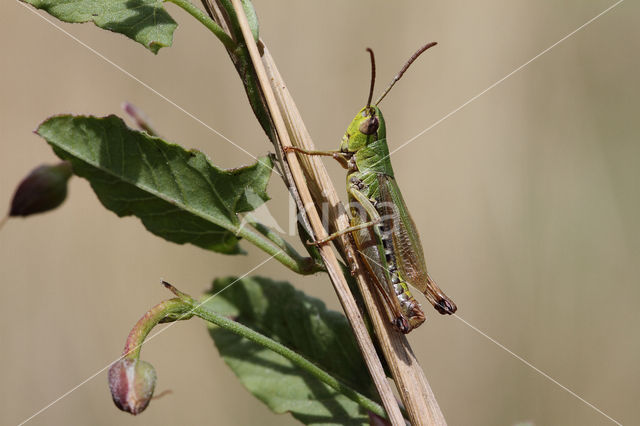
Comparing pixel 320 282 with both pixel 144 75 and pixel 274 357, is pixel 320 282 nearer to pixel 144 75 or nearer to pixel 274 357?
pixel 144 75

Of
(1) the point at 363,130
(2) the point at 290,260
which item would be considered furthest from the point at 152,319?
(1) the point at 363,130

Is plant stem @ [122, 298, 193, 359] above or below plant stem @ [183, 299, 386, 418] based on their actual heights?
above

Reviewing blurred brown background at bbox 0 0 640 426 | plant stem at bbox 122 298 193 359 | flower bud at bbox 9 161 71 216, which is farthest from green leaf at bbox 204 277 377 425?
blurred brown background at bbox 0 0 640 426

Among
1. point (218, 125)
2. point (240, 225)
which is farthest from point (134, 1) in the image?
point (218, 125)

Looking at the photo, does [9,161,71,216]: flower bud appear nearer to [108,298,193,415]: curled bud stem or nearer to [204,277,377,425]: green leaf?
[108,298,193,415]: curled bud stem

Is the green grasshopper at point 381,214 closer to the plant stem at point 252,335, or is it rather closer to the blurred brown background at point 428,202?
the plant stem at point 252,335

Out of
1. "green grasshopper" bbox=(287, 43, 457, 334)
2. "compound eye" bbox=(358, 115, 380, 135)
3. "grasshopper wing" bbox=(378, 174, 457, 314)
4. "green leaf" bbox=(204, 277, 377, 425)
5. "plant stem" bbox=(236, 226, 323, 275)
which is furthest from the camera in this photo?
"compound eye" bbox=(358, 115, 380, 135)

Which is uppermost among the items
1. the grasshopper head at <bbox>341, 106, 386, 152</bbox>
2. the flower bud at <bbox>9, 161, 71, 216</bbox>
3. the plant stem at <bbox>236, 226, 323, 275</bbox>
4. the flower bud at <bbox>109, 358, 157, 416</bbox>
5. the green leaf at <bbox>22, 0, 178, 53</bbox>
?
the green leaf at <bbox>22, 0, 178, 53</bbox>
